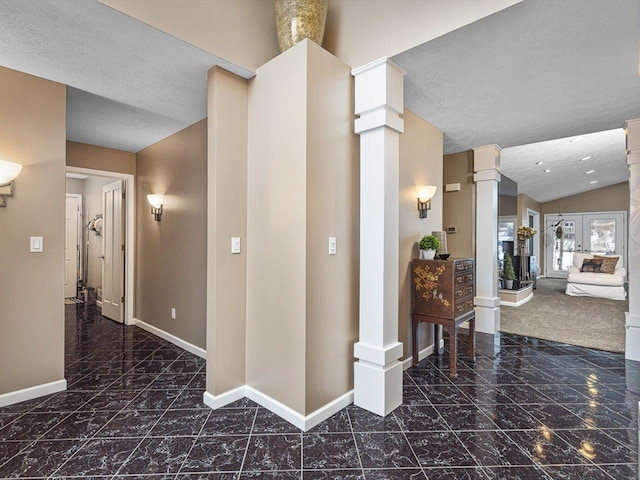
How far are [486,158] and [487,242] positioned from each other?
1162 mm

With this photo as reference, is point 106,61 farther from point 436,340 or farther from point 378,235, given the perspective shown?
point 436,340

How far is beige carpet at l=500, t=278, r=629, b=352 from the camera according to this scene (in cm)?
437

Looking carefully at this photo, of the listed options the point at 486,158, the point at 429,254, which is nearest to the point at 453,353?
the point at 429,254

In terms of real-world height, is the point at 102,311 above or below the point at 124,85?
below

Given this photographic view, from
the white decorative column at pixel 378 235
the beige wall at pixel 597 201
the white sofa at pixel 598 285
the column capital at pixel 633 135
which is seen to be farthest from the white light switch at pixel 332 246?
the beige wall at pixel 597 201

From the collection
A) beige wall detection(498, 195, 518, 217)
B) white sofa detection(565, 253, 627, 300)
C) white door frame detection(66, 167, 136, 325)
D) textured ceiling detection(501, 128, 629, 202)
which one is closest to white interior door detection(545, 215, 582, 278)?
textured ceiling detection(501, 128, 629, 202)

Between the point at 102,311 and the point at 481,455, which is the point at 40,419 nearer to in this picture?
the point at 481,455

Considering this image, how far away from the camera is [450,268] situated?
3.11m

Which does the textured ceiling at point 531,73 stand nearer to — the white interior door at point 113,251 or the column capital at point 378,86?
the column capital at point 378,86

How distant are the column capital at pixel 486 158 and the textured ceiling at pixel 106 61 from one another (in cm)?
346

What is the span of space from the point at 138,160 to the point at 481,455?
5.10 m

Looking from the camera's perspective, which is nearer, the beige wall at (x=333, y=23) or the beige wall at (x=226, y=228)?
the beige wall at (x=333, y=23)

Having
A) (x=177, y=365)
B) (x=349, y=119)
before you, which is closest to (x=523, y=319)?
(x=349, y=119)

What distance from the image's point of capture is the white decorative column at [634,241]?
350 cm
